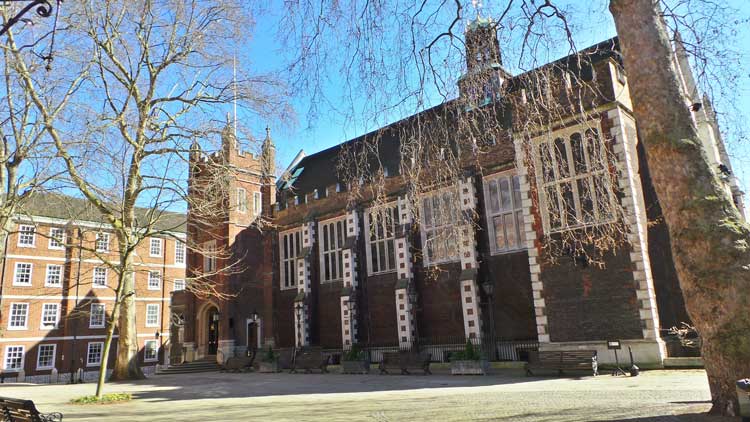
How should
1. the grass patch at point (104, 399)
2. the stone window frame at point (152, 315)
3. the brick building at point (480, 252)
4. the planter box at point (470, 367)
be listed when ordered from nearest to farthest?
the brick building at point (480, 252), the grass patch at point (104, 399), the planter box at point (470, 367), the stone window frame at point (152, 315)

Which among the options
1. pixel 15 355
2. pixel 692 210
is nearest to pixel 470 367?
pixel 692 210

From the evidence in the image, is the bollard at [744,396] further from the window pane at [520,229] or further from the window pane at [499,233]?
the window pane at [499,233]

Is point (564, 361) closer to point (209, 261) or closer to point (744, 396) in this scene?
point (744, 396)

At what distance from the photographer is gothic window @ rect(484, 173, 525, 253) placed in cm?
2088

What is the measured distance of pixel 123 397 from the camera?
45.4ft

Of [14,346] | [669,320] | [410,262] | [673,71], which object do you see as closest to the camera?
[673,71]

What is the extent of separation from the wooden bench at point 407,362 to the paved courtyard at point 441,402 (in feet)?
12.0

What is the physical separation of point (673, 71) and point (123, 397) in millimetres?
14297

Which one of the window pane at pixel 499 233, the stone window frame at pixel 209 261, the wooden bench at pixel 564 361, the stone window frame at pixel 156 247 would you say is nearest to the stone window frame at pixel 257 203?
the stone window frame at pixel 209 261

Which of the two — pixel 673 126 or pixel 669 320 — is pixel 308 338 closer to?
pixel 669 320

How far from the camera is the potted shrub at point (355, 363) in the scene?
69.7ft

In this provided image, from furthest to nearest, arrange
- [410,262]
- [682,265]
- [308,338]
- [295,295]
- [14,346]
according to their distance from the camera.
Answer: [14,346]
[295,295]
[308,338]
[410,262]
[682,265]

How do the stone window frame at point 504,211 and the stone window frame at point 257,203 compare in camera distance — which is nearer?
the stone window frame at point 504,211

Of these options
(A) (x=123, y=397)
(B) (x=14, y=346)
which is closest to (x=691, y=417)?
(A) (x=123, y=397)
